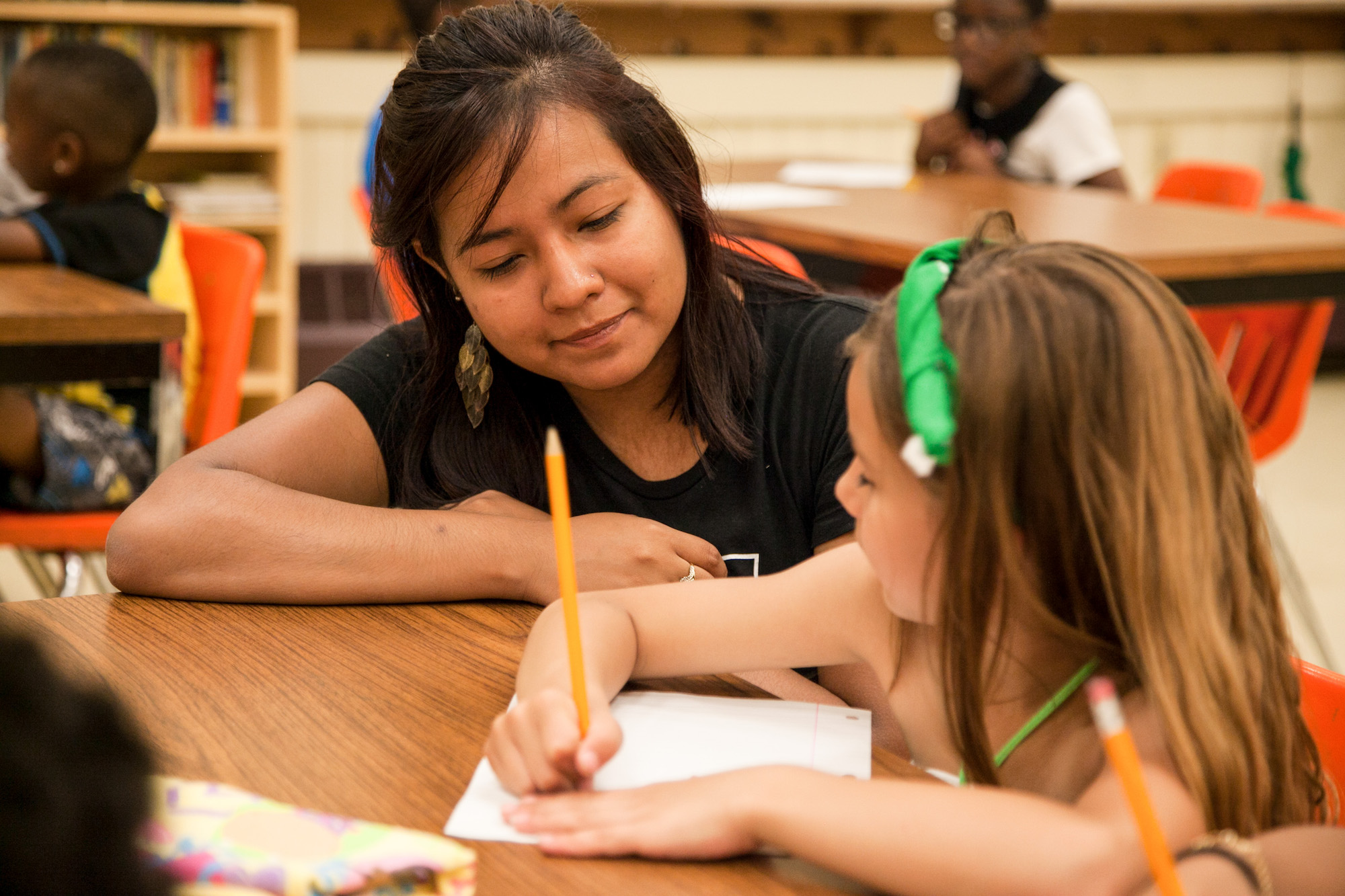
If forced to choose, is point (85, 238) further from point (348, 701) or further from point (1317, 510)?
point (1317, 510)

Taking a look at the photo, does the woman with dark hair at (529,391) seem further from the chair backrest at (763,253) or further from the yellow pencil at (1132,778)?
the yellow pencil at (1132,778)

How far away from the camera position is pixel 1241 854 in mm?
569

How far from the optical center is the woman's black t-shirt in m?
1.18

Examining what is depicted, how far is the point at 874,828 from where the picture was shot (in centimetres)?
61

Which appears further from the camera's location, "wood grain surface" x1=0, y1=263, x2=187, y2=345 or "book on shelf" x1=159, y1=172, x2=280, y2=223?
"book on shelf" x1=159, y1=172, x2=280, y2=223

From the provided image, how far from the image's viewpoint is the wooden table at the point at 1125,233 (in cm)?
224

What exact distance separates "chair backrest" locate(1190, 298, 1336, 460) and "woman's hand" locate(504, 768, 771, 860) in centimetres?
226

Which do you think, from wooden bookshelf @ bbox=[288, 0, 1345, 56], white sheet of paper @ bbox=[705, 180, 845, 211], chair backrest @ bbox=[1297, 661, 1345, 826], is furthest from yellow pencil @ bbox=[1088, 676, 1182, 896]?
wooden bookshelf @ bbox=[288, 0, 1345, 56]

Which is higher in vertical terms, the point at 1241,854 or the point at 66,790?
the point at 66,790

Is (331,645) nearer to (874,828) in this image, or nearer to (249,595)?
(249,595)

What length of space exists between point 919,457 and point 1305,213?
2702 mm

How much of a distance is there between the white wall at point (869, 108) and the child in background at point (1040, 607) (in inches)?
144

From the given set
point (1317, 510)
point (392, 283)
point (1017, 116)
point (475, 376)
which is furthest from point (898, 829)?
point (1317, 510)

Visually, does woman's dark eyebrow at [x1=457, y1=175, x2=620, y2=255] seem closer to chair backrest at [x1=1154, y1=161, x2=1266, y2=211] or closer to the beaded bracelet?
the beaded bracelet
